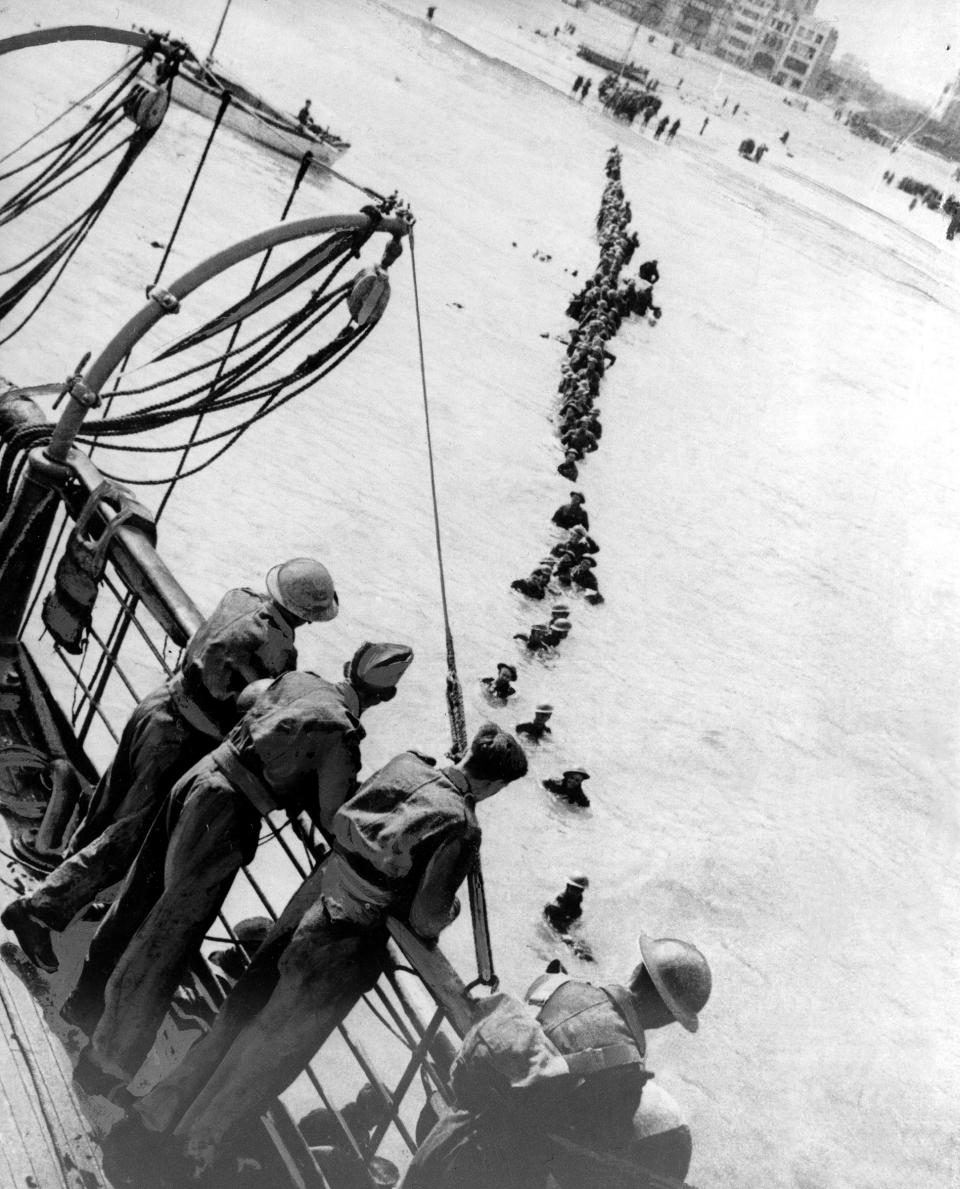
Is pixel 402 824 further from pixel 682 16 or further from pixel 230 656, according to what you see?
pixel 682 16

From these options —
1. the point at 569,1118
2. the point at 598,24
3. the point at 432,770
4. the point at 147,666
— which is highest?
the point at 598,24

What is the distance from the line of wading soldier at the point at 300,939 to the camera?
9.37 ft

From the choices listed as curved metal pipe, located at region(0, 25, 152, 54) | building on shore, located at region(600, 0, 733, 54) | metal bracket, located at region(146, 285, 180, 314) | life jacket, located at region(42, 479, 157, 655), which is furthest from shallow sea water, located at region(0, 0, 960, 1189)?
building on shore, located at region(600, 0, 733, 54)

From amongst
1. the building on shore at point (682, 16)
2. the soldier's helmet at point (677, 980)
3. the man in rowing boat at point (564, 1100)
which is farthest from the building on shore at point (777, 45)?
the man in rowing boat at point (564, 1100)

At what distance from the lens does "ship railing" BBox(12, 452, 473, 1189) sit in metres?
3.16

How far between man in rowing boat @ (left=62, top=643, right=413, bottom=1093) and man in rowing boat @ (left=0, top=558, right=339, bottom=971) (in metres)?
0.30

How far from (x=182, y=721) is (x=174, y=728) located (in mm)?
40

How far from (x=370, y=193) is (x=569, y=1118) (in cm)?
460

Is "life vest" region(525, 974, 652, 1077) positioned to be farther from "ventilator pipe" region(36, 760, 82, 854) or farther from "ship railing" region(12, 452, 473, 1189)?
"ventilator pipe" region(36, 760, 82, 854)

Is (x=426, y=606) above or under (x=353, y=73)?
under

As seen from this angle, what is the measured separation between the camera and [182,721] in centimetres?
402

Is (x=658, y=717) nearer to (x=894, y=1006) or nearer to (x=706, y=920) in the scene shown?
(x=706, y=920)

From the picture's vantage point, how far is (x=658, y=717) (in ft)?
34.7

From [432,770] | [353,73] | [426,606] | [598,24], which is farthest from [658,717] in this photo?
[598,24]
